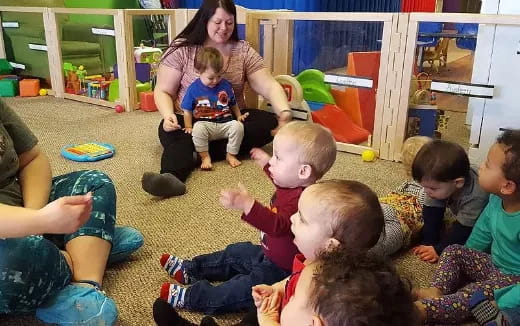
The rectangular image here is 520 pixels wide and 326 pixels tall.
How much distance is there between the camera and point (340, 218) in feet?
2.39

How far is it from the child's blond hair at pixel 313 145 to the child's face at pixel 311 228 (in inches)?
6.4

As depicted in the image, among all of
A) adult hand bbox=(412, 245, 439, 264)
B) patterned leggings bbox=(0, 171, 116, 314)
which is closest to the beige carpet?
adult hand bbox=(412, 245, 439, 264)

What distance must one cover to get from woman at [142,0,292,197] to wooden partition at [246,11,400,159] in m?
0.19

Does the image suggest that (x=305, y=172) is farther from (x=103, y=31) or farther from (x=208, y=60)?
(x=103, y=31)

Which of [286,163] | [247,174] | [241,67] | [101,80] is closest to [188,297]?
[286,163]

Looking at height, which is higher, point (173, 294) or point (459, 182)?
point (459, 182)

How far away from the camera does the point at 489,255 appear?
40.2 inches

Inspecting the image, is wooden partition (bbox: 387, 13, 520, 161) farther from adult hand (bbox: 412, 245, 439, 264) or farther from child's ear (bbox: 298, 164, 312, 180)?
child's ear (bbox: 298, 164, 312, 180)

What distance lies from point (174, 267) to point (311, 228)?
424 millimetres

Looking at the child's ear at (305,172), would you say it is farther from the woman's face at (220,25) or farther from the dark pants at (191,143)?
the woman's face at (220,25)

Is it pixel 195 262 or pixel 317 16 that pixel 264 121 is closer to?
pixel 317 16

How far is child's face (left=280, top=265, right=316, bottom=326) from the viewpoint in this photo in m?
0.60

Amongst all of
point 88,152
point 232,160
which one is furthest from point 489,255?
point 88,152

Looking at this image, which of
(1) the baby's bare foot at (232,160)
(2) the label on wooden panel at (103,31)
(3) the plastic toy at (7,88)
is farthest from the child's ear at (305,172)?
(3) the plastic toy at (7,88)
